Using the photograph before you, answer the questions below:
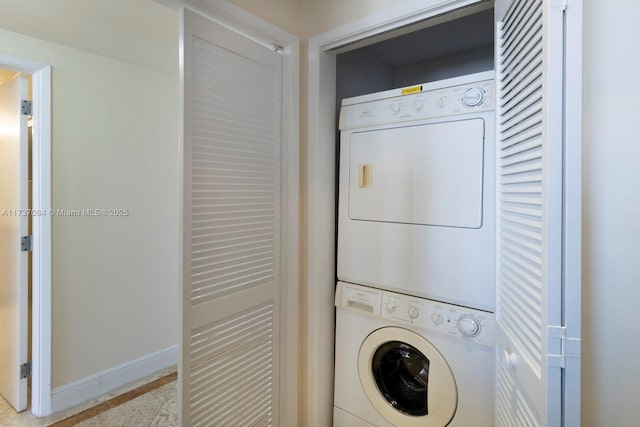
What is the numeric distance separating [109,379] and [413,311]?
2250 mm

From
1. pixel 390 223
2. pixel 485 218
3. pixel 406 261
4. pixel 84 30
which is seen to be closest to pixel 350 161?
pixel 390 223

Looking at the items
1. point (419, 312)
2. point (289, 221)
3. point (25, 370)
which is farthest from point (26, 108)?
point (419, 312)

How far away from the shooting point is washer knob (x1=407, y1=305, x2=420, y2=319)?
1.44 metres

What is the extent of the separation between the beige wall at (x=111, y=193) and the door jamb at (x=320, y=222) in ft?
2.85

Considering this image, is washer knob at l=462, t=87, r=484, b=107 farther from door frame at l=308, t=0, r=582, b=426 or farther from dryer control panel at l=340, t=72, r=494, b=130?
door frame at l=308, t=0, r=582, b=426

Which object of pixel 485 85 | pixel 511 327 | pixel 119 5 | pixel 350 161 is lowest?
pixel 511 327

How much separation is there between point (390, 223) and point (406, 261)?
187mm

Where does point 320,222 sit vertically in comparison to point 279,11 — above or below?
below

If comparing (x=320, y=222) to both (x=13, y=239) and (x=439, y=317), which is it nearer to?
(x=439, y=317)

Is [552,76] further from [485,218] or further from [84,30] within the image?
[84,30]

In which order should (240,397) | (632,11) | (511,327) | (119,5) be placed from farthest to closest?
(119,5) < (240,397) < (511,327) < (632,11)

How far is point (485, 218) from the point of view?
1.26 meters

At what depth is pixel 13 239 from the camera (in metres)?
2.07

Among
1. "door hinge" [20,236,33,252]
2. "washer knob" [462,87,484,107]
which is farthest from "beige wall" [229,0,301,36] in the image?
"door hinge" [20,236,33,252]
